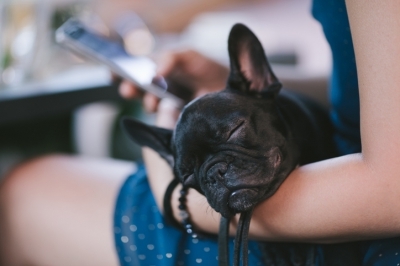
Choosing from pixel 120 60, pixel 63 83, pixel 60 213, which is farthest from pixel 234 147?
pixel 63 83

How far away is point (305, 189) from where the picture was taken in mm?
574

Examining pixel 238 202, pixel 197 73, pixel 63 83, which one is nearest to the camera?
pixel 238 202

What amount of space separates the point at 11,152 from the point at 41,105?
0.40 meters

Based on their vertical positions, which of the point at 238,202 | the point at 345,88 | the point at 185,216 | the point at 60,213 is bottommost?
the point at 60,213

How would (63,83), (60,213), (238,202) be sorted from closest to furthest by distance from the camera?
1. (238,202)
2. (60,213)
3. (63,83)

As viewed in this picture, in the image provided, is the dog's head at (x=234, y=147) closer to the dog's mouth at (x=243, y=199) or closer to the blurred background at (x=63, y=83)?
the dog's mouth at (x=243, y=199)

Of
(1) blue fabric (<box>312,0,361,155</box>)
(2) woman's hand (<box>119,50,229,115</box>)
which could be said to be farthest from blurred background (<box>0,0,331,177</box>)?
(1) blue fabric (<box>312,0,361,155</box>)

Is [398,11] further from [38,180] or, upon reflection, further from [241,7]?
[241,7]

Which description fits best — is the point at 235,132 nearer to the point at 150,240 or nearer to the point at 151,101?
the point at 150,240

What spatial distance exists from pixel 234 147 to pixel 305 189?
0.10m

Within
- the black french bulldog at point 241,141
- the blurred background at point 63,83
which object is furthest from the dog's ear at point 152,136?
the blurred background at point 63,83

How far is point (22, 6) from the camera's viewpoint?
1.39 metres

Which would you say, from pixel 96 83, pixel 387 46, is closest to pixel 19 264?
pixel 96 83

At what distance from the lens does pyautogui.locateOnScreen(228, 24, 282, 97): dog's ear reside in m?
0.69
